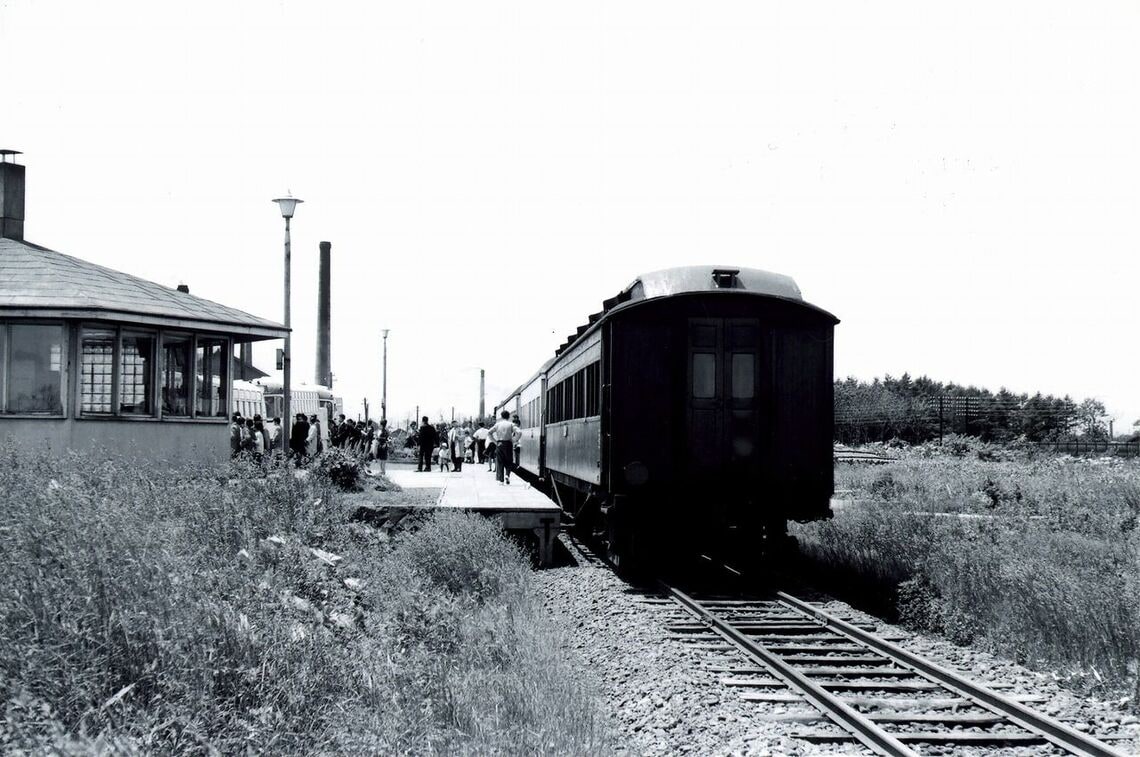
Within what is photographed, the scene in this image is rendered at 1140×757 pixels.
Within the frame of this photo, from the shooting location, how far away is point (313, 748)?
5297mm

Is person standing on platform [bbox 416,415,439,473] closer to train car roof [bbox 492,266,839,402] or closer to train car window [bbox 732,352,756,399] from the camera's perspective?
train car roof [bbox 492,266,839,402]

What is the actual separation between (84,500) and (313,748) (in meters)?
3.01

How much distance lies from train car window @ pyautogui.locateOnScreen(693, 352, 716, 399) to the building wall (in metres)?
7.83

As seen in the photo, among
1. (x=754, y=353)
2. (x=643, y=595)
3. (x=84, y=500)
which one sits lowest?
(x=643, y=595)

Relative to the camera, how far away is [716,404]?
1182cm

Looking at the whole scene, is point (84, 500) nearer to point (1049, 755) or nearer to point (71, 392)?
point (1049, 755)

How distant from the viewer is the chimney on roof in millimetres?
19891

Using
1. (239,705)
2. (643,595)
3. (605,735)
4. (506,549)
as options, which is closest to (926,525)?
(643,595)

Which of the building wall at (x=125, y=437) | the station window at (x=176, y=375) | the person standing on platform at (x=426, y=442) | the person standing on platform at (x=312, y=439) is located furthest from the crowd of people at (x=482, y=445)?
the station window at (x=176, y=375)

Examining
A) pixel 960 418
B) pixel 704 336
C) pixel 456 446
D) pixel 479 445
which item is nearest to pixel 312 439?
pixel 456 446

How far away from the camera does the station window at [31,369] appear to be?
1564cm

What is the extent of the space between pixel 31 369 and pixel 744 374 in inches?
426

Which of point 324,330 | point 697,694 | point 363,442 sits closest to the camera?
point 697,694

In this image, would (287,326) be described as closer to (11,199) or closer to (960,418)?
(11,199)
